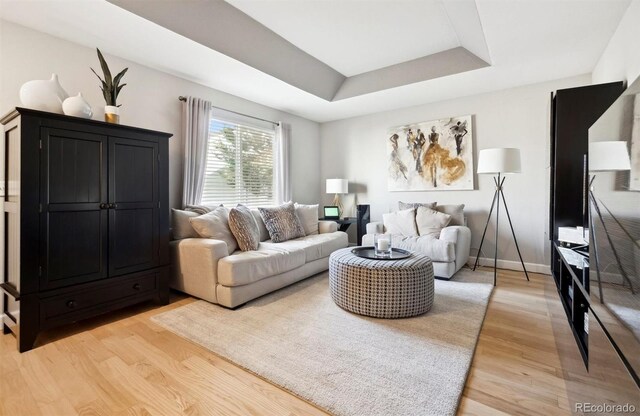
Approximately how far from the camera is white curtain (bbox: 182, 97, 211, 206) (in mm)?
3287

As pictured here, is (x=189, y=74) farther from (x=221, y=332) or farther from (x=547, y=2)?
(x=547, y=2)

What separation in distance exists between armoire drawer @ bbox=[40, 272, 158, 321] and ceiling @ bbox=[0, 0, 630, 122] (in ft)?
6.81

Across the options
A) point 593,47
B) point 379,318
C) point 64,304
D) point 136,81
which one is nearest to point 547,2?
point 593,47

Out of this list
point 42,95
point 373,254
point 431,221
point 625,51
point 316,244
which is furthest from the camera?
point 431,221

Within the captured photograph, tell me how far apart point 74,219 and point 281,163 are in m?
2.83

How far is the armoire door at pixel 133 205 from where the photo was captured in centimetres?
233

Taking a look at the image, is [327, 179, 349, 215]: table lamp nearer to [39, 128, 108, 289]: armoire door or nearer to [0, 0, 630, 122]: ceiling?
[0, 0, 630, 122]: ceiling

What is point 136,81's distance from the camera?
2943 mm

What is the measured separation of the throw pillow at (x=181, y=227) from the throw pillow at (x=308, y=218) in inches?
57.2

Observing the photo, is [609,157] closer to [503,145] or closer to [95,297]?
[503,145]

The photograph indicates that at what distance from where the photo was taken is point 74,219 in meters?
2.11

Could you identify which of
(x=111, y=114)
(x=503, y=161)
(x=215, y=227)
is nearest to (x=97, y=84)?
(x=111, y=114)

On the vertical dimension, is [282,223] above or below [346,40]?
below

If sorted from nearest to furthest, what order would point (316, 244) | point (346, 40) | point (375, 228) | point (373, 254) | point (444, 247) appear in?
1. point (373, 254)
2. point (346, 40)
3. point (444, 247)
4. point (316, 244)
5. point (375, 228)
